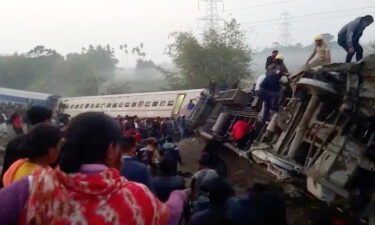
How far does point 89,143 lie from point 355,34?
7236mm

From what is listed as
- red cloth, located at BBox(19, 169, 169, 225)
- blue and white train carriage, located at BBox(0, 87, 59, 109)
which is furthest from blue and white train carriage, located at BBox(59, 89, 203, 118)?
red cloth, located at BBox(19, 169, 169, 225)

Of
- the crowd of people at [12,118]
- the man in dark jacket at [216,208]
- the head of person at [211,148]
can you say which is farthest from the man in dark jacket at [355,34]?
the crowd of people at [12,118]

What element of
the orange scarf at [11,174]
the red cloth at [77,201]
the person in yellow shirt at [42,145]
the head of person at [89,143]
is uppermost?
the head of person at [89,143]

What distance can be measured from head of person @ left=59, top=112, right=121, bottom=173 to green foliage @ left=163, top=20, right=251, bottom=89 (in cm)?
3206

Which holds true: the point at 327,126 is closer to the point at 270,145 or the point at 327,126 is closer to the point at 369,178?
the point at 369,178

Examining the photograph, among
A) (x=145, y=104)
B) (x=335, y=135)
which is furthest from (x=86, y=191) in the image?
(x=145, y=104)

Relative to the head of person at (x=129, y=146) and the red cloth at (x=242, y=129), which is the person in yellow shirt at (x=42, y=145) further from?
the red cloth at (x=242, y=129)

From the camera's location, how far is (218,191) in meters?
3.20

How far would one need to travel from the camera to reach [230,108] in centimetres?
1167

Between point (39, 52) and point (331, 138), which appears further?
point (39, 52)

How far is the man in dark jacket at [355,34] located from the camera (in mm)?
8062

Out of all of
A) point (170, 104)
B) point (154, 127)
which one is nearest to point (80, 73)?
point (170, 104)

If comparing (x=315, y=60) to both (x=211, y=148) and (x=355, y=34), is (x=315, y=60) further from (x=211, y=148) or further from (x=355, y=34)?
(x=211, y=148)

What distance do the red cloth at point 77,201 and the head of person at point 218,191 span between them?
148 cm
